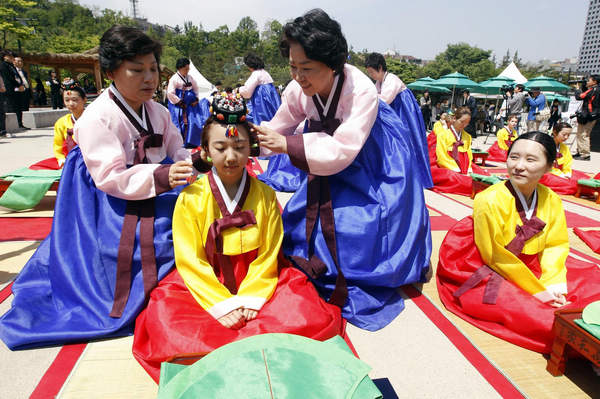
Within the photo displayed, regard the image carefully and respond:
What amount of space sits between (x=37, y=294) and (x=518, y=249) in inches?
105

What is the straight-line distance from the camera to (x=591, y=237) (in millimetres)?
3496

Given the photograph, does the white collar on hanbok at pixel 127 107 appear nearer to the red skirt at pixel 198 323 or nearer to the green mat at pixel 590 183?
the red skirt at pixel 198 323

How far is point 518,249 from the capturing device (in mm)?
2014

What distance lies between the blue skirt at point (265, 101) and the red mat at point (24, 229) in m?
4.36

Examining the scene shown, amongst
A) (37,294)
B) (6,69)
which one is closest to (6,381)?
(37,294)

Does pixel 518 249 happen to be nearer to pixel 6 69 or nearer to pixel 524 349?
pixel 524 349

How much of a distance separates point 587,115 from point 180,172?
9426 mm

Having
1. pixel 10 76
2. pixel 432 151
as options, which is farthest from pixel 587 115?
pixel 10 76

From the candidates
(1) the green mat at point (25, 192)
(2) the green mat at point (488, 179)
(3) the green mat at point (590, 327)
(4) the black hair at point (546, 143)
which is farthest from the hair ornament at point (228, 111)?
(2) the green mat at point (488, 179)

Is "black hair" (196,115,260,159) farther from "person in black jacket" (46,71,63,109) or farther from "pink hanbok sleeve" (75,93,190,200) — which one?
"person in black jacket" (46,71,63,109)

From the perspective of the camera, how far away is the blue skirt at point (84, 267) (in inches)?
72.3

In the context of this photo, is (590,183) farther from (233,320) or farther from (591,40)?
(591,40)

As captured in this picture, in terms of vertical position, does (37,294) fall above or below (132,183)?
below

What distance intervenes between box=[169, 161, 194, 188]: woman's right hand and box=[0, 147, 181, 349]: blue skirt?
274 millimetres
